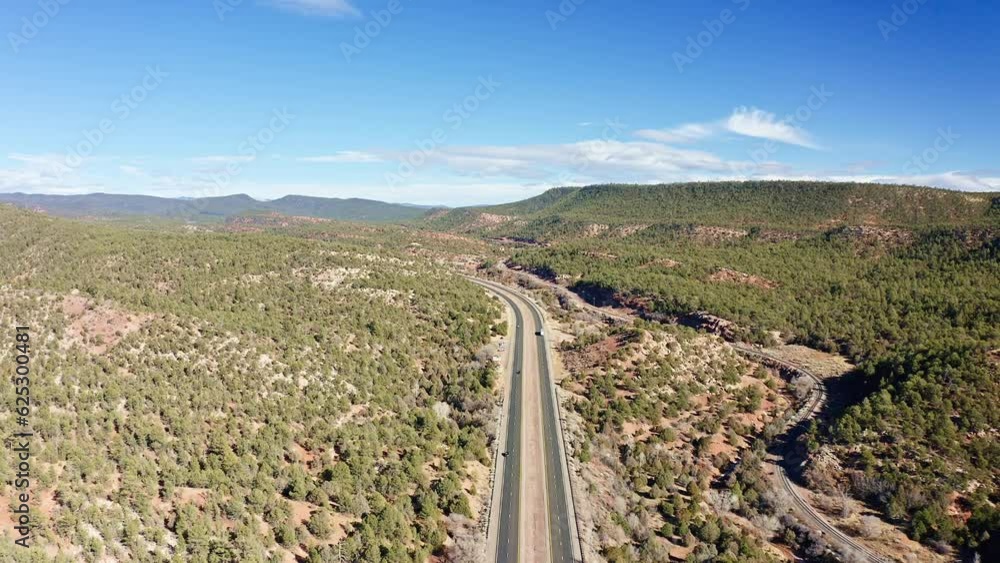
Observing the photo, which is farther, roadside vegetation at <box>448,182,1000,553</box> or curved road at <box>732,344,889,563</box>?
roadside vegetation at <box>448,182,1000,553</box>

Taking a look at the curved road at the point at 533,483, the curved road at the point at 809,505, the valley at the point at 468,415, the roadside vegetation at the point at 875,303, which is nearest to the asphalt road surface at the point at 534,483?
the curved road at the point at 533,483

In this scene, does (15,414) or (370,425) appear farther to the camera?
(370,425)

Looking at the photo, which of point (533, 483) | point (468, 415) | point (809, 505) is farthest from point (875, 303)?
point (533, 483)

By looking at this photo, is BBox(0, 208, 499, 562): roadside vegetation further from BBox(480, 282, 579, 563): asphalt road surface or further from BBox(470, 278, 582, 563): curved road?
BBox(480, 282, 579, 563): asphalt road surface

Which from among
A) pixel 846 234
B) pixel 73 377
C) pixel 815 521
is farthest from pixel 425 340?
pixel 846 234

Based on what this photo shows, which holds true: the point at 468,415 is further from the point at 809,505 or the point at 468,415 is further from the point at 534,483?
the point at 809,505

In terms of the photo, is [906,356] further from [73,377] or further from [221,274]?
[221,274]

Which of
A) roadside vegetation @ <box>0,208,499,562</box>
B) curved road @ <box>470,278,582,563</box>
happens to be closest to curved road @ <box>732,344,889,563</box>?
curved road @ <box>470,278,582,563</box>

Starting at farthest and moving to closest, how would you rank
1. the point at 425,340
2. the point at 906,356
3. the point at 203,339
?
the point at 425,340, the point at 906,356, the point at 203,339

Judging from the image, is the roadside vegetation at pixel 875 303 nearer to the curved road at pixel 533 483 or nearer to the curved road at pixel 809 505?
the curved road at pixel 809 505
